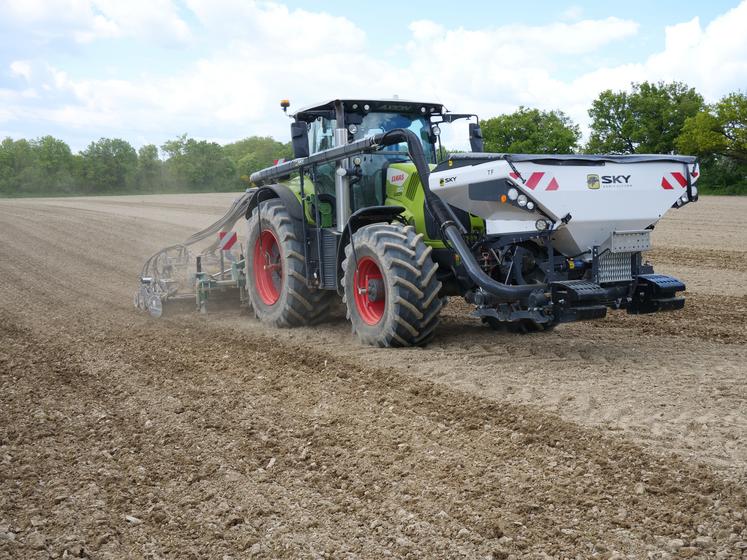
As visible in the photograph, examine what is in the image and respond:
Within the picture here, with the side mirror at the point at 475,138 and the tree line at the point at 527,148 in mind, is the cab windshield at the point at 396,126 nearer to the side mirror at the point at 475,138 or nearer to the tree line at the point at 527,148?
the side mirror at the point at 475,138

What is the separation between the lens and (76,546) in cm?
349

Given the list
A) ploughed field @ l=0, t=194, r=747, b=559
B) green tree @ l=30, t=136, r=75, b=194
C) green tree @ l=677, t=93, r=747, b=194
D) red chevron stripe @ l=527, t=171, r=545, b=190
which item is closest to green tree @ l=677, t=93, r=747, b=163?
green tree @ l=677, t=93, r=747, b=194

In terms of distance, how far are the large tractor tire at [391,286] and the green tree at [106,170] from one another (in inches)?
2048

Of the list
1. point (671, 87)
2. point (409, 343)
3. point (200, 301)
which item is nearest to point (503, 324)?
point (409, 343)

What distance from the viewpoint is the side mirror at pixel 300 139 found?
8266mm

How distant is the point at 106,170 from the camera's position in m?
57.7

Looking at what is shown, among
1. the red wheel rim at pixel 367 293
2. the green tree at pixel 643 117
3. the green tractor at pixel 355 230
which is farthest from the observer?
the green tree at pixel 643 117

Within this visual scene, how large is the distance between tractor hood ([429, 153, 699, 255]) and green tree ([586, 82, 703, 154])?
130ft

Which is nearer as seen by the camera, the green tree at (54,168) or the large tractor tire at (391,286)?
the large tractor tire at (391,286)

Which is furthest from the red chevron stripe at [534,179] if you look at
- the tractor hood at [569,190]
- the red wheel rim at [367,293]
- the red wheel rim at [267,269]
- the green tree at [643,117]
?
the green tree at [643,117]

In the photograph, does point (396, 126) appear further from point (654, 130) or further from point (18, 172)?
point (18, 172)

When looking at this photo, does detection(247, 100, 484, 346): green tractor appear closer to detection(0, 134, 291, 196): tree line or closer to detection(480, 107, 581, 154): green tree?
detection(480, 107, 581, 154): green tree

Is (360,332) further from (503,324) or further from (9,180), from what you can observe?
(9,180)

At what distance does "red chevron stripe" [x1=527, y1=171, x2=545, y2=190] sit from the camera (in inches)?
238
